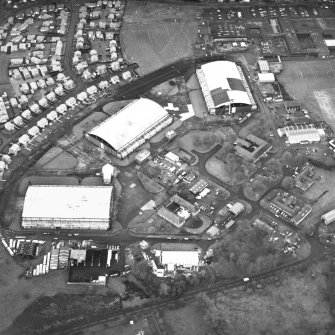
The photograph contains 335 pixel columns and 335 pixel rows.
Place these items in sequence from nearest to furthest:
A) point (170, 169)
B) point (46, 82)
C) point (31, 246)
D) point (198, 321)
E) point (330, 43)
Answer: point (198, 321) → point (31, 246) → point (170, 169) → point (46, 82) → point (330, 43)

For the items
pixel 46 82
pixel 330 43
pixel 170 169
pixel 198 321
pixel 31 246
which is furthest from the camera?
pixel 330 43

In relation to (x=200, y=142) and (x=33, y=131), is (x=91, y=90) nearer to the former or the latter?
(x=33, y=131)

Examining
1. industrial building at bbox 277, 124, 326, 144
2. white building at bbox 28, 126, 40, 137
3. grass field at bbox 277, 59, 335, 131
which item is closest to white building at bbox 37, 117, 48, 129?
white building at bbox 28, 126, 40, 137

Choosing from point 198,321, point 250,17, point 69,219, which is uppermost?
point 250,17

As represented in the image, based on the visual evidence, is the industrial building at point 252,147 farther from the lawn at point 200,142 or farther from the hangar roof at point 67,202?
the hangar roof at point 67,202

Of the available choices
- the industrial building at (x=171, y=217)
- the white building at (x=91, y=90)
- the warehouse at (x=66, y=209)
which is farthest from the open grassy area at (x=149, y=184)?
the white building at (x=91, y=90)

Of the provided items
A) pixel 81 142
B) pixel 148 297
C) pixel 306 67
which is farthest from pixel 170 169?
pixel 306 67

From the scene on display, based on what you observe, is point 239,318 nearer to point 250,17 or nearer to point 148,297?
point 148,297
